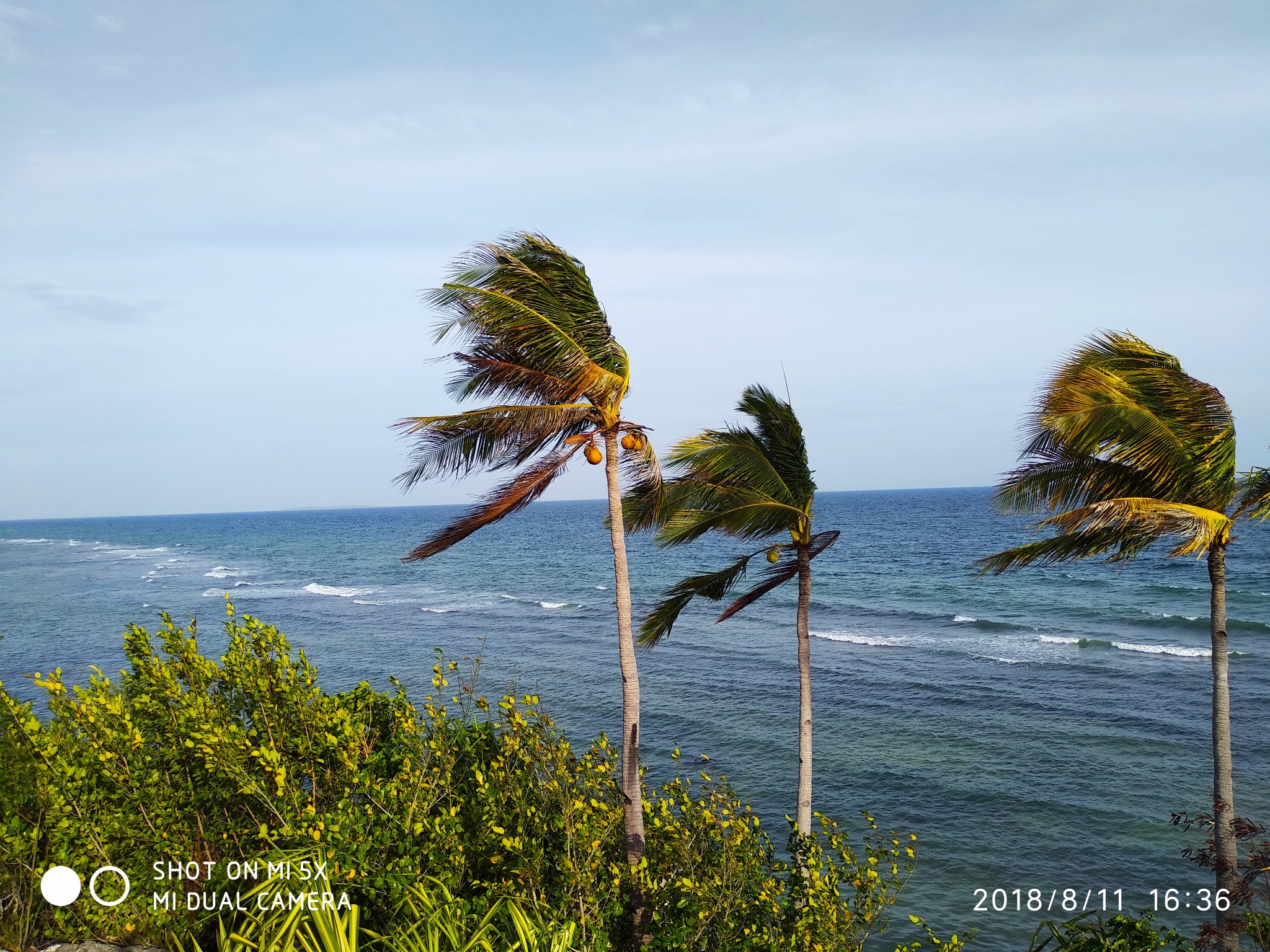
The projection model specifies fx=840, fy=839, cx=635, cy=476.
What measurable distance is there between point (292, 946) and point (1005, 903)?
47.8 feet

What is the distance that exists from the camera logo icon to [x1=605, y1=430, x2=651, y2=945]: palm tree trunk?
4053 millimetres

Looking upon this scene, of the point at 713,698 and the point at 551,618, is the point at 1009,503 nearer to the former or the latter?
the point at 713,698

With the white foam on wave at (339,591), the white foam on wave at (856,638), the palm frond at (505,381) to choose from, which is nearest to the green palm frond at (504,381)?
the palm frond at (505,381)

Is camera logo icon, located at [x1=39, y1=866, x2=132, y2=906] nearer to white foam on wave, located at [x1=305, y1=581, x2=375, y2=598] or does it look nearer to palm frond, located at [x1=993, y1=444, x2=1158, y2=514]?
palm frond, located at [x1=993, y1=444, x2=1158, y2=514]

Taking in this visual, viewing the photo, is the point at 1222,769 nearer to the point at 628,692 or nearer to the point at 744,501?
the point at 744,501

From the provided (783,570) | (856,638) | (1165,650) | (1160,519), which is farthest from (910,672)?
(1160,519)

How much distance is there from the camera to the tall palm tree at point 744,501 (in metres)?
10.2

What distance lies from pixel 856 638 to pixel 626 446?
30.9 meters

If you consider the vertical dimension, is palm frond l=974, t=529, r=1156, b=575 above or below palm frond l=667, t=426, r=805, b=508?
below

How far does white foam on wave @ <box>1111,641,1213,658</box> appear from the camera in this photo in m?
32.1

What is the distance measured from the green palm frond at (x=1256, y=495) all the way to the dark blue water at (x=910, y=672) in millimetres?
8908

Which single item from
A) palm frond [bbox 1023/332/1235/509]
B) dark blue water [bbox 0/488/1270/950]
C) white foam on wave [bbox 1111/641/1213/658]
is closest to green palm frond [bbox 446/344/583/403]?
palm frond [bbox 1023/332/1235/509]

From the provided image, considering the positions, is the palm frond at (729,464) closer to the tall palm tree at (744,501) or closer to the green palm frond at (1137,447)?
the tall palm tree at (744,501)

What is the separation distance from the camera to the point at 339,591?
2283 inches
